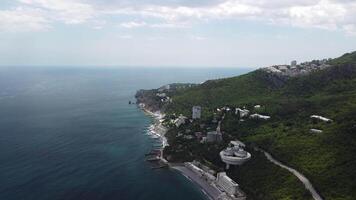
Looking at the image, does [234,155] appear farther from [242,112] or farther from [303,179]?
[242,112]

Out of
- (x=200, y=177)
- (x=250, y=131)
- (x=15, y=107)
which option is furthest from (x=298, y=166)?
(x=15, y=107)

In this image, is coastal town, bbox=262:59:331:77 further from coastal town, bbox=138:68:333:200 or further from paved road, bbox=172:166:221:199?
paved road, bbox=172:166:221:199

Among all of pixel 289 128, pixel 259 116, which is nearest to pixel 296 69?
pixel 259 116

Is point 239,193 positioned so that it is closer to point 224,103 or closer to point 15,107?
point 224,103

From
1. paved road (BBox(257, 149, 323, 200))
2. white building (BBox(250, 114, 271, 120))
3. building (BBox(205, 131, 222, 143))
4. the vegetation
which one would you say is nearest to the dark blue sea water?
the vegetation

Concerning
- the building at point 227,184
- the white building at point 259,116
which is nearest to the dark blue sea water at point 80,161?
the building at point 227,184
